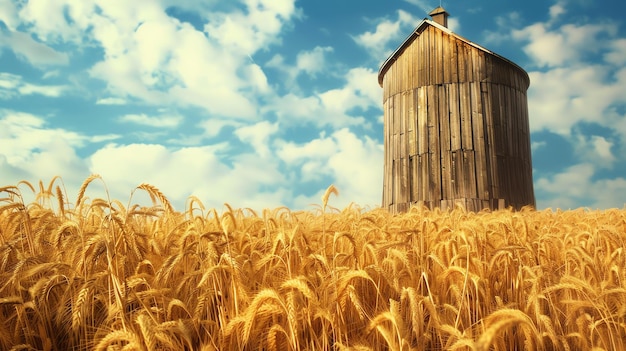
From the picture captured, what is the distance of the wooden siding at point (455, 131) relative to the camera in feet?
43.2

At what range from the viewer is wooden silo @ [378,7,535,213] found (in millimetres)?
13180

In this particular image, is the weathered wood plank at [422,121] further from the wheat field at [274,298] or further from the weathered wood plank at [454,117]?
the wheat field at [274,298]

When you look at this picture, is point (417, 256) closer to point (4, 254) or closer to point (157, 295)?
point (157, 295)

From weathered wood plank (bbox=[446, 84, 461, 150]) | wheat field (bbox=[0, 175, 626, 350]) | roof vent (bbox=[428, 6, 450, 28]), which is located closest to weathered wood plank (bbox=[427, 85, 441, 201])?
weathered wood plank (bbox=[446, 84, 461, 150])

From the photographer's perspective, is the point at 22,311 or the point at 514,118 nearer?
the point at 22,311

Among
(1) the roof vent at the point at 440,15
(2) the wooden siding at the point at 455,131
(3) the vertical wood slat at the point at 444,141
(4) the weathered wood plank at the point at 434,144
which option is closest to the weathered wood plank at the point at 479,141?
(2) the wooden siding at the point at 455,131

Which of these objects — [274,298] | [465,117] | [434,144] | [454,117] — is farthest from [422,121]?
[274,298]

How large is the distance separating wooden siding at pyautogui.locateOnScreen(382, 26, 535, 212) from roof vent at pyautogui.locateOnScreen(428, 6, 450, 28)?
3.32 ft

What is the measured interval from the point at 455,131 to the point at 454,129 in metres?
0.06

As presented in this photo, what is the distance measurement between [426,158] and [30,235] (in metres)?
11.2

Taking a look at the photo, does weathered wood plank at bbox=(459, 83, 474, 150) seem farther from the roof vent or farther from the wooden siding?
the roof vent

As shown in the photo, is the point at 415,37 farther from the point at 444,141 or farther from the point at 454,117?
the point at 444,141

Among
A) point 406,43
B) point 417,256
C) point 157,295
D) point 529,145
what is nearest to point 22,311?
point 157,295

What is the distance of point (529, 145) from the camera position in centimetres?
1527
